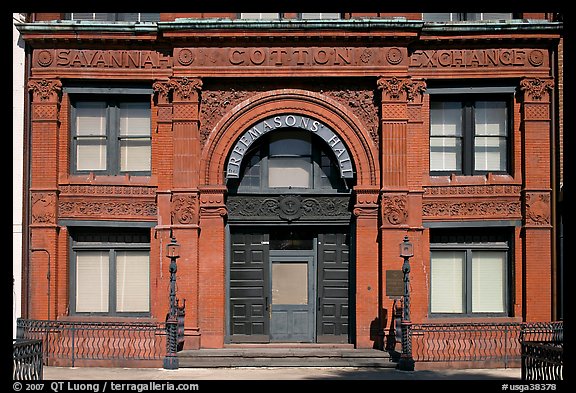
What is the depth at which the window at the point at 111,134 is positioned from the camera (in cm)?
2948

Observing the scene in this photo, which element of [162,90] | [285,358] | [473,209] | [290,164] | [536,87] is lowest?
[285,358]

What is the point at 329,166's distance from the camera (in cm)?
2966

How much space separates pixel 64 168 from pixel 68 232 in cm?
194

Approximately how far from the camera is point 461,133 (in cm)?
2955

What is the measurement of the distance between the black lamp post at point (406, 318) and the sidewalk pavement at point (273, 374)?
289mm

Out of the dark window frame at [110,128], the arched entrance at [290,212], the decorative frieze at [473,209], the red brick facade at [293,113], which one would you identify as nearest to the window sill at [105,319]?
the red brick facade at [293,113]

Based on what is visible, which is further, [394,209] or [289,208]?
[289,208]

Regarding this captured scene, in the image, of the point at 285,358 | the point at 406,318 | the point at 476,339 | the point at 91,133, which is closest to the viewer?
the point at 285,358

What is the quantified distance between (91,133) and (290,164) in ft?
20.2

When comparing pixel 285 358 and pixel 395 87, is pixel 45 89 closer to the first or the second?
pixel 395 87

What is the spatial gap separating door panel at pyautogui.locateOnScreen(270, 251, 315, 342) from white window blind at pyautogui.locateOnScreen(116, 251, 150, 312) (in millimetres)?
3827

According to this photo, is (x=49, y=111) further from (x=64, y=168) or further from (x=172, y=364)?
(x=172, y=364)

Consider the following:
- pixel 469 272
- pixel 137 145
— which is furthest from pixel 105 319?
pixel 469 272

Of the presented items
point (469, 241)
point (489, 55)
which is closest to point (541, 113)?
point (489, 55)
